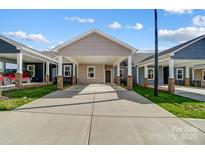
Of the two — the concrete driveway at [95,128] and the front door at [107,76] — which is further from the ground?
the front door at [107,76]

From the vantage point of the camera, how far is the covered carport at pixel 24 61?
17750 millimetres

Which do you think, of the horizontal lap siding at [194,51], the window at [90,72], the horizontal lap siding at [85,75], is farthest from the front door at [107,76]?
the horizontal lap siding at [194,51]

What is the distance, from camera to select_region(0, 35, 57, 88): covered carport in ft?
58.2

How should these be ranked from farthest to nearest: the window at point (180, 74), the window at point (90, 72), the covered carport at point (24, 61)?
the window at point (180, 74)
the window at point (90, 72)
the covered carport at point (24, 61)

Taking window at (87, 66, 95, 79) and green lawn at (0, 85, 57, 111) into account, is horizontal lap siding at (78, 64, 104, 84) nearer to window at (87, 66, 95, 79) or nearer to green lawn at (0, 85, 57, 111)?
window at (87, 66, 95, 79)

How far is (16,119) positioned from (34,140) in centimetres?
242

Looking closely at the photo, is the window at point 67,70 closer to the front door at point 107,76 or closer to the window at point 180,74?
the front door at point 107,76

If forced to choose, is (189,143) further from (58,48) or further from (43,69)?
(43,69)

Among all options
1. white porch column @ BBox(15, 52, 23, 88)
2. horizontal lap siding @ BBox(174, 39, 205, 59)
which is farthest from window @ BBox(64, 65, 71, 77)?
horizontal lap siding @ BBox(174, 39, 205, 59)

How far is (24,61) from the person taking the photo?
97.0 feet

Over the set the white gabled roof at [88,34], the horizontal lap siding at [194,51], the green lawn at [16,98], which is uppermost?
the white gabled roof at [88,34]

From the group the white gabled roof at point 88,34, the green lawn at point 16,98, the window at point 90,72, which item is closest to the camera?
the green lawn at point 16,98

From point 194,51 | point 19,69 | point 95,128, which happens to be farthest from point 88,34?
point 95,128

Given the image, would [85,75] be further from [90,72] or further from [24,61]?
[24,61]
